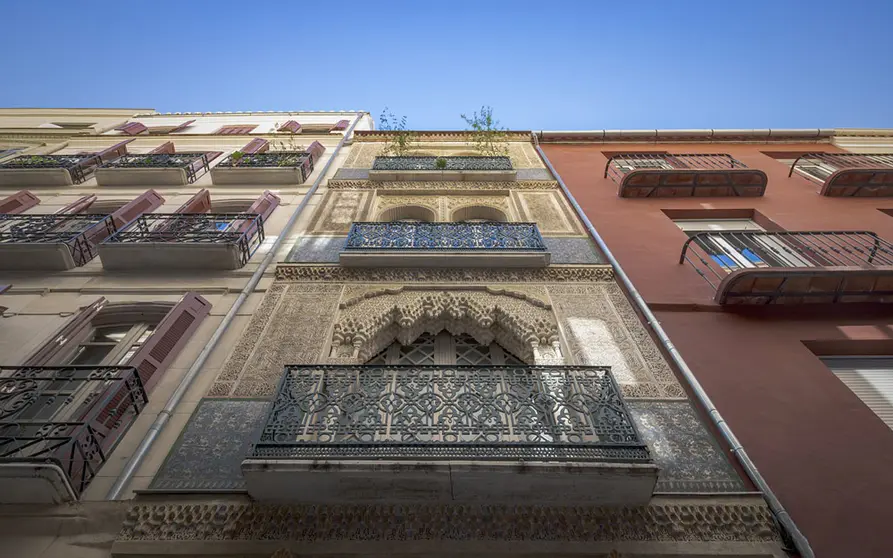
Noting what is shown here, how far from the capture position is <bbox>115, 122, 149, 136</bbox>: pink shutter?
14.9 m

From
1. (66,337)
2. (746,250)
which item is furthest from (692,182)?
(66,337)

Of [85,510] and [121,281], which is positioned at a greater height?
[121,281]

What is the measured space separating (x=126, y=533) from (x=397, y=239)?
16.5 ft

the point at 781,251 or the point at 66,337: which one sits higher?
the point at 781,251

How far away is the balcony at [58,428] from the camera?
144 inches

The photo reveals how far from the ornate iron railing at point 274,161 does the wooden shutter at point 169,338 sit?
499cm

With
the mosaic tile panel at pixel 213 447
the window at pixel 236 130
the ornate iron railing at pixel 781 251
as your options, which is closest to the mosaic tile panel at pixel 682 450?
the ornate iron railing at pixel 781 251

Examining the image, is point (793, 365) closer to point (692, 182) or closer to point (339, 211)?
point (692, 182)

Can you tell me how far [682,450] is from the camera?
4.36 meters

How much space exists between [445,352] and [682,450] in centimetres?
306

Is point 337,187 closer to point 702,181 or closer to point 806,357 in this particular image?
point 702,181

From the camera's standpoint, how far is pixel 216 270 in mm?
7031

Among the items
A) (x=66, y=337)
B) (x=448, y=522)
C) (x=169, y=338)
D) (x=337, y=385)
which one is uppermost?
(x=66, y=337)

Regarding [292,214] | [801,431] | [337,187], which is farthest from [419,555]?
[337,187]
